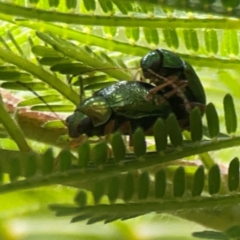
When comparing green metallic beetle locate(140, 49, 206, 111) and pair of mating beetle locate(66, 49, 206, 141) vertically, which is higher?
green metallic beetle locate(140, 49, 206, 111)

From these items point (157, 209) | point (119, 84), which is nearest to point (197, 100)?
point (119, 84)

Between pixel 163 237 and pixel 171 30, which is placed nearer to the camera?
pixel 171 30

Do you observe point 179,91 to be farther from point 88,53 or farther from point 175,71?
point 88,53

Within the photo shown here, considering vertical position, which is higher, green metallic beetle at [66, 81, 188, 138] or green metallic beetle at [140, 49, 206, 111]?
green metallic beetle at [140, 49, 206, 111]

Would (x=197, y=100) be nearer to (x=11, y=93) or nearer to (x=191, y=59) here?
(x=191, y=59)

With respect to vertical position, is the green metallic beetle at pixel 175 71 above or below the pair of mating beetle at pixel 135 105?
above

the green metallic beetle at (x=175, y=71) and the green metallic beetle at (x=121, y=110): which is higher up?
the green metallic beetle at (x=175, y=71)
